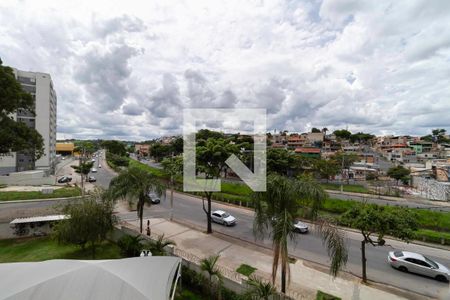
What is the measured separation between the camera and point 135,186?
1447cm

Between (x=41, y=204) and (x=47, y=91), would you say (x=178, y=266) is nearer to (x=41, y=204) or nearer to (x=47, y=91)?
(x=41, y=204)

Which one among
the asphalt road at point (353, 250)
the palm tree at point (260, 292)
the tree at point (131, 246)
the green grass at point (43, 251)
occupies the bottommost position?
the asphalt road at point (353, 250)

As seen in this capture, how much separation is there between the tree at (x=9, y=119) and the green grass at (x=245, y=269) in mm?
15918

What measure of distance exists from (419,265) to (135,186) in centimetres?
1612

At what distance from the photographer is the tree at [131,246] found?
478 inches

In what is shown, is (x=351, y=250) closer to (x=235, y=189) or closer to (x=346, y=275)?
(x=346, y=275)

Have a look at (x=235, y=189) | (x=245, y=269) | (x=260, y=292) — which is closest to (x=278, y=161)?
(x=235, y=189)

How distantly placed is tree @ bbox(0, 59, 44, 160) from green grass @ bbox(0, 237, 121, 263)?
618cm

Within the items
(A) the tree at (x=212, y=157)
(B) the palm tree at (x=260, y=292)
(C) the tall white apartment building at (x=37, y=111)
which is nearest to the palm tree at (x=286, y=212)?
(B) the palm tree at (x=260, y=292)

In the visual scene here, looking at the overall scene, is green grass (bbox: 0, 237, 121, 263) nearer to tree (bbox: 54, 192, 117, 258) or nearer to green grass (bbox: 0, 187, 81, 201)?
tree (bbox: 54, 192, 117, 258)

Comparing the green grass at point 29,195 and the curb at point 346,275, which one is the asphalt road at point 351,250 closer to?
the curb at point 346,275

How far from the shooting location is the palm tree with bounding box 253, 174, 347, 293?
6.96 meters

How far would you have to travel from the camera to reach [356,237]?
17141mm

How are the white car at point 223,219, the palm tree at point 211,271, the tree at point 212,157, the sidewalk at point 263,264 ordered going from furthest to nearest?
the white car at point 223,219
the tree at point 212,157
the sidewalk at point 263,264
the palm tree at point 211,271
